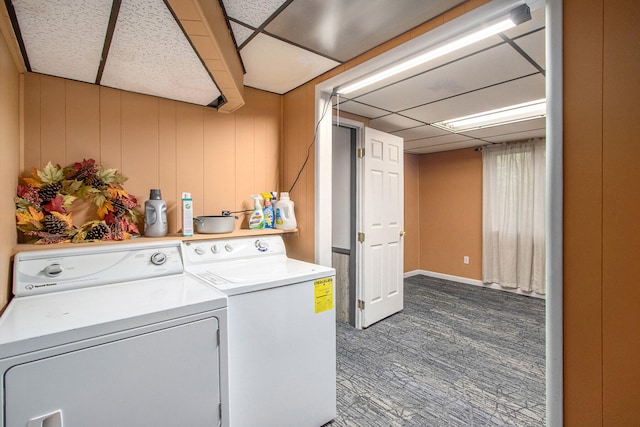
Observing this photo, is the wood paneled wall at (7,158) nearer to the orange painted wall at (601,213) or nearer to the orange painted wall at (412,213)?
the orange painted wall at (601,213)

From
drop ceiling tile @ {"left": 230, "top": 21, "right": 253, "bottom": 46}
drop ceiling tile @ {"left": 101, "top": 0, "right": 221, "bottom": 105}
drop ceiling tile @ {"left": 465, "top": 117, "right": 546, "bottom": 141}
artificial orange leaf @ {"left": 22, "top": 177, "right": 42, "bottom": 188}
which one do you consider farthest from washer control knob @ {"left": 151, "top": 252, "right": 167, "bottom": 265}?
drop ceiling tile @ {"left": 465, "top": 117, "right": 546, "bottom": 141}

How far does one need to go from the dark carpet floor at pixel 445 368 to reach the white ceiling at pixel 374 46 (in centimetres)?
218

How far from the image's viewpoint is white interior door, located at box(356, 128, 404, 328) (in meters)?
3.06

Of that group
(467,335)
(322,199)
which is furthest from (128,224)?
(467,335)

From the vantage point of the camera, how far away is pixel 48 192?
59.0 inches

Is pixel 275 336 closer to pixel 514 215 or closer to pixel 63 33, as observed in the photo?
pixel 63 33

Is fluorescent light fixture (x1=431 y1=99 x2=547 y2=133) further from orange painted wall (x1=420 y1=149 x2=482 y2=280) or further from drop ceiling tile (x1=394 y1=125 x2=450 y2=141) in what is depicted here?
orange painted wall (x1=420 y1=149 x2=482 y2=280)

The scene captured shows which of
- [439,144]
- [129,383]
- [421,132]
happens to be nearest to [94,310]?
[129,383]

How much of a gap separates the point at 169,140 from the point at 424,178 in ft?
14.4

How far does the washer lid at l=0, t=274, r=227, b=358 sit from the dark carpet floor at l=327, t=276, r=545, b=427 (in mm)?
1166

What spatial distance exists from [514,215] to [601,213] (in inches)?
145

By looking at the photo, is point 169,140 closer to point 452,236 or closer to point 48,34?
point 48,34

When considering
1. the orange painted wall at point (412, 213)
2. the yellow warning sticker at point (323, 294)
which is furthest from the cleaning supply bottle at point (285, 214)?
the orange painted wall at point (412, 213)

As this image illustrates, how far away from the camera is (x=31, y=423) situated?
0.89 meters
